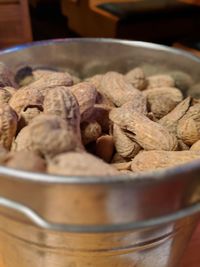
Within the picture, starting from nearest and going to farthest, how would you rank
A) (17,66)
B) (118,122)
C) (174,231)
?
1. (174,231)
2. (118,122)
3. (17,66)

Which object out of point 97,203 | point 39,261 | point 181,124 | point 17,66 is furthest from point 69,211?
point 17,66

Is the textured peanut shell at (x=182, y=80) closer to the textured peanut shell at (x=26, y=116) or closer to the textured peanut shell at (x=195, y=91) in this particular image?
the textured peanut shell at (x=195, y=91)

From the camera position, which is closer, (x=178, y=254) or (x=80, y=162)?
(x=80, y=162)

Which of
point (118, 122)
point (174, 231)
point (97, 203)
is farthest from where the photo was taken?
point (118, 122)

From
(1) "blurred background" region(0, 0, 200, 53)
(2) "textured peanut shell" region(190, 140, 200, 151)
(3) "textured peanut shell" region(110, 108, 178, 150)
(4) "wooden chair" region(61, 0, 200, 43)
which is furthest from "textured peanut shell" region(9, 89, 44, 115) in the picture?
(4) "wooden chair" region(61, 0, 200, 43)

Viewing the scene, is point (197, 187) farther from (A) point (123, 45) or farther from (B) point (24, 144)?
(A) point (123, 45)

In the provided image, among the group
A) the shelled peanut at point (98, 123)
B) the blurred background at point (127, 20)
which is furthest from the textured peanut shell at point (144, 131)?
the blurred background at point (127, 20)
